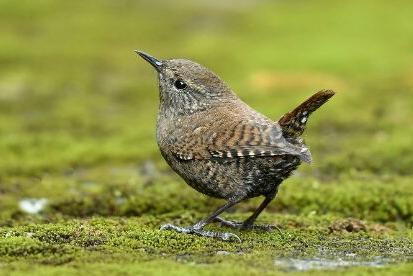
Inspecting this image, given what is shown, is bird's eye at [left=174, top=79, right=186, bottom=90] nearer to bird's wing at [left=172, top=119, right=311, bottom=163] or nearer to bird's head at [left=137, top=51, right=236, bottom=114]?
bird's head at [left=137, top=51, right=236, bottom=114]

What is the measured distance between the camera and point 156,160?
360 inches

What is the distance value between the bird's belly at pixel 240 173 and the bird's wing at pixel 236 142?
3.1 inches

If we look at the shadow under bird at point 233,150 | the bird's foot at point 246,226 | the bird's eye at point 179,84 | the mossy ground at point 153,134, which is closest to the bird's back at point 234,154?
the shadow under bird at point 233,150

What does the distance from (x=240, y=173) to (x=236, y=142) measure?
235 millimetres

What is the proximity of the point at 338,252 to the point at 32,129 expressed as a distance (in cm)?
610

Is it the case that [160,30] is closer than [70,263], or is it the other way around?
[70,263]

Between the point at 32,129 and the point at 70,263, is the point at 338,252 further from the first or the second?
the point at 32,129

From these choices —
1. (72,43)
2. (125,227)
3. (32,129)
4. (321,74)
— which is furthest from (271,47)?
(125,227)

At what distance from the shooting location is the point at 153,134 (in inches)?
396

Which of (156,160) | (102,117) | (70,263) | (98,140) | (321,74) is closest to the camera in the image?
(70,263)

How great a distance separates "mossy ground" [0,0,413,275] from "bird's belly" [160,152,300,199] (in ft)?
1.16

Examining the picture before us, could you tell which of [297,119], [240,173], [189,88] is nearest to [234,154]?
[240,173]

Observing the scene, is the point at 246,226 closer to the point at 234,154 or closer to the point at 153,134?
the point at 234,154

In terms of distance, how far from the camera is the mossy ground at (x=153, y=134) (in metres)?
5.09
